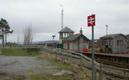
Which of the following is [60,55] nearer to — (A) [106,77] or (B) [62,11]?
(A) [106,77]

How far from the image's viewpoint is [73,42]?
6000 cm

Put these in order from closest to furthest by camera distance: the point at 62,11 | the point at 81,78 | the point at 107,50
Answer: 1. the point at 81,78
2. the point at 107,50
3. the point at 62,11

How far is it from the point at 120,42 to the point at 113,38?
6.56ft

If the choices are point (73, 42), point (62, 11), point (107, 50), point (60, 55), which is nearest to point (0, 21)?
point (62, 11)

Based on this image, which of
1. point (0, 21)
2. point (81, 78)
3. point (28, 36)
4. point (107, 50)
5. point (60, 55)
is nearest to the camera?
point (81, 78)

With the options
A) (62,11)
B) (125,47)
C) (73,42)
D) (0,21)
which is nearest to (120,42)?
(125,47)

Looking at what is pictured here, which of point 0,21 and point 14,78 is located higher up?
point 0,21

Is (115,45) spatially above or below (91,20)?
below

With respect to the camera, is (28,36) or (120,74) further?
(28,36)

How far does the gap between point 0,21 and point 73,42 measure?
53074 millimetres

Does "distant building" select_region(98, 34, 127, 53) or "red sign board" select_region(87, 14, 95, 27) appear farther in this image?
"distant building" select_region(98, 34, 127, 53)

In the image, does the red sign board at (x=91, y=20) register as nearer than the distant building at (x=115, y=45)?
Yes

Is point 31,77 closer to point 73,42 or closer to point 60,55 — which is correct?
point 60,55

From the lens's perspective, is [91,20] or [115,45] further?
[115,45]
